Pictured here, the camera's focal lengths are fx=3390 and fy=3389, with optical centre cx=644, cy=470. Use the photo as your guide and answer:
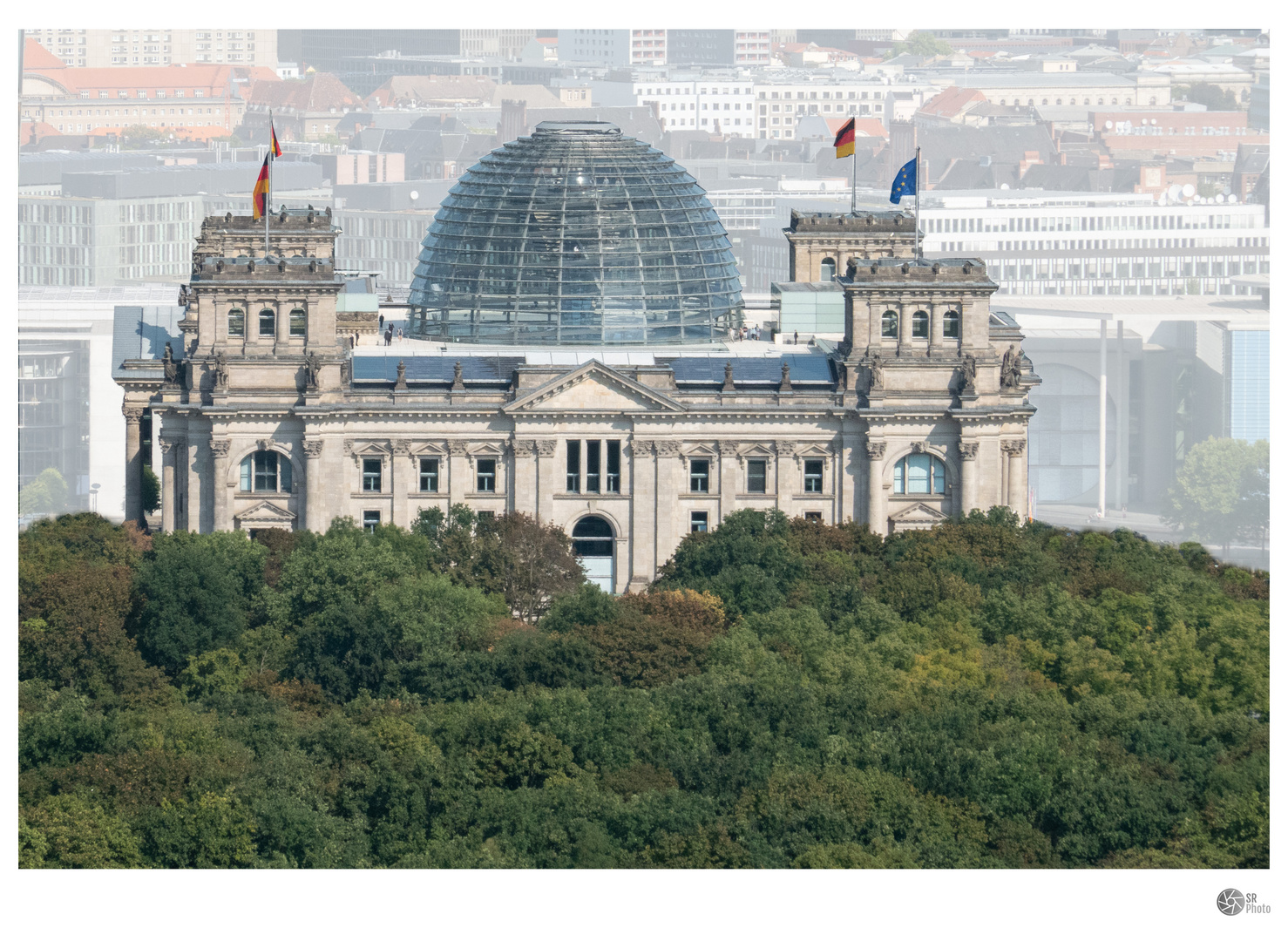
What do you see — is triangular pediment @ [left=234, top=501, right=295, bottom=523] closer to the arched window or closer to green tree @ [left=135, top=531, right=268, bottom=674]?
the arched window

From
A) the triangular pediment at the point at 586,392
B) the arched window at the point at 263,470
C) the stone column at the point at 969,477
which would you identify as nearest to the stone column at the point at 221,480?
the arched window at the point at 263,470

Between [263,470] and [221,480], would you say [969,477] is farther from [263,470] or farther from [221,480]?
[221,480]

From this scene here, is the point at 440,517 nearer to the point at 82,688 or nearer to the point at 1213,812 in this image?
the point at 82,688

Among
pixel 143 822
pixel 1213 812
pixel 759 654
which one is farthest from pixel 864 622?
pixel 143 822

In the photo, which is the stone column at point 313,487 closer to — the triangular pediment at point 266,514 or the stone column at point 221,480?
the triangular pediment at point 266,514

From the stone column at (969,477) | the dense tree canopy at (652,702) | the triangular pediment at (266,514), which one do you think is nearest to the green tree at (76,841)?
the dense tree canopy at (652,702)

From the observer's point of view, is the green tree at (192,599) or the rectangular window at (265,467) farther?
the rectangular window at (265,467)

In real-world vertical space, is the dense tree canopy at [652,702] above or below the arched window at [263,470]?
below
